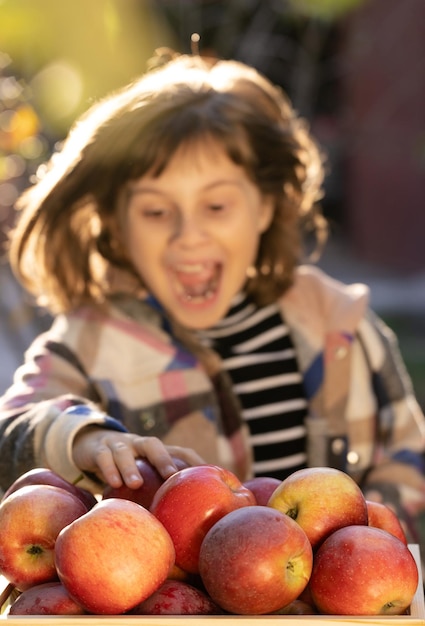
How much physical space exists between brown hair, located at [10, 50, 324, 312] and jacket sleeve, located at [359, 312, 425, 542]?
32 centimetres

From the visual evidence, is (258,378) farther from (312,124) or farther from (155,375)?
(312,124)

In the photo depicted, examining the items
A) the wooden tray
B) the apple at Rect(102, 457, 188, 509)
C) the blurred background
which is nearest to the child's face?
the apple at Rect(102, 457, 188, 509)

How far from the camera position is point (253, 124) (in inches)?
108

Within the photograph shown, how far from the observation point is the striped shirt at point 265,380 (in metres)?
2.68

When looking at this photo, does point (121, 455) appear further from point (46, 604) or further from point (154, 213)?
point (154, 213)

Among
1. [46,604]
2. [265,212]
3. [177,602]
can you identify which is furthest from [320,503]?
[265,212]

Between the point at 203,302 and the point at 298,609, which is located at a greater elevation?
the point at 298,609

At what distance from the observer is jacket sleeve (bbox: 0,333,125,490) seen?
1.73m

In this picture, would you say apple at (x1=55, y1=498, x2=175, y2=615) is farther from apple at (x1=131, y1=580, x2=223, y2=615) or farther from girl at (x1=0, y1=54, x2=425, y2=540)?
girl at (x1=0, y1=54, x2=425, y2=540)

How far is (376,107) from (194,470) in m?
8.83

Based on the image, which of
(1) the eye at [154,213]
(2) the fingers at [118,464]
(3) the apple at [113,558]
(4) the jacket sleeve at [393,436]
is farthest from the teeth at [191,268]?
(3) the apple at [113,558]

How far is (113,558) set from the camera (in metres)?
1.21

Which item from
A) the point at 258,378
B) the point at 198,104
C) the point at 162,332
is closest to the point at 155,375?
the point at 162,332

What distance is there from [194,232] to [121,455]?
1.05 m
